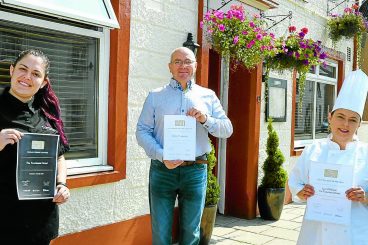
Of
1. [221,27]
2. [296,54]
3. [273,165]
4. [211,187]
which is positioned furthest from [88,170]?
[296,54]

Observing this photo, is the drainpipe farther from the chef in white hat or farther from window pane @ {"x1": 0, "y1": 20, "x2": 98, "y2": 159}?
the chef in white hat

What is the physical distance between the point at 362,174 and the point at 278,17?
4.95 meters

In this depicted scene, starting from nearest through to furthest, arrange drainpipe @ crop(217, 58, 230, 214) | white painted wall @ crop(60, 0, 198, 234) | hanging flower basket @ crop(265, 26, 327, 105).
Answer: white painted wall @ crop(60, 0, 198, 234) < hanging flower basket @ crop(265, 26, 327, 105) < drainpipe @ crop(217, 58, 230, 214)

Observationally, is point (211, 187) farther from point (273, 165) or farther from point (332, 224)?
point (332, 224)

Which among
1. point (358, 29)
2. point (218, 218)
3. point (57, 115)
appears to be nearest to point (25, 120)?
point (57, 115)

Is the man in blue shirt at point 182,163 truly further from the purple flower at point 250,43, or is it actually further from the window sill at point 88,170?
the purple flower at point 250,43

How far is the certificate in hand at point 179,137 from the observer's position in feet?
10.7

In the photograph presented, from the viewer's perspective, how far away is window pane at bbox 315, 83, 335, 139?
905 cm

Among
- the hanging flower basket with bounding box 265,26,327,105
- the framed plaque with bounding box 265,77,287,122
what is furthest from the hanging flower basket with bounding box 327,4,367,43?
the hanging flower basket with bounding box 265,26,327,105

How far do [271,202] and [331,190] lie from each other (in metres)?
3.95

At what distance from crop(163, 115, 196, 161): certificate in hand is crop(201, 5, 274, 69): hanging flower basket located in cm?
196

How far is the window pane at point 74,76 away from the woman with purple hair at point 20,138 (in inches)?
46.3

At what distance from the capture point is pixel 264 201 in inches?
255

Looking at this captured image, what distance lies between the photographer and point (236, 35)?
502 centimetres
